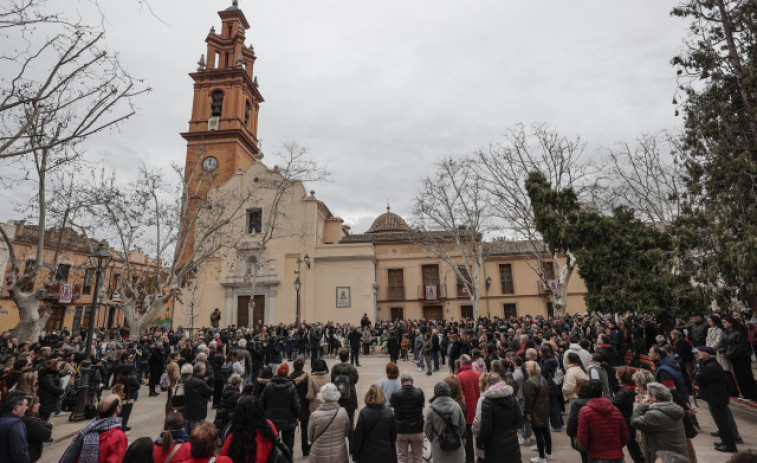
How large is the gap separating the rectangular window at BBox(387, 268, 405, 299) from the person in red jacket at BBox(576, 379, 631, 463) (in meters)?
25.8

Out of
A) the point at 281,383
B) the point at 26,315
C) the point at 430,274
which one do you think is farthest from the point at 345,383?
the point at 430,274

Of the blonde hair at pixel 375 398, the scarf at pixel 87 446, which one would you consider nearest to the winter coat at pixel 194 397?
the scarf at pixel 87 446

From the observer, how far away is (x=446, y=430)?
4.54 meters

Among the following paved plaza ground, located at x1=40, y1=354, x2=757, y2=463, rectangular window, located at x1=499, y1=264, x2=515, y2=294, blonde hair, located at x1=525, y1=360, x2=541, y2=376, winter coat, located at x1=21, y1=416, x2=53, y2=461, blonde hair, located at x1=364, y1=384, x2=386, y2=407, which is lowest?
paved plaza ground, located at x1=40, y1=354, x2=757, y2=463

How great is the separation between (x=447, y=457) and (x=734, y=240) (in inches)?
297

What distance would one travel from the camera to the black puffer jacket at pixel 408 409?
15.7ft

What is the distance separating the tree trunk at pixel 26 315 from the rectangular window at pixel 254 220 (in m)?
17.7

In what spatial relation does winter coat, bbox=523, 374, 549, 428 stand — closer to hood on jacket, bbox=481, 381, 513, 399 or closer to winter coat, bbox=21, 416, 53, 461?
hood on jacket, bbox=481, 381, 513, 399

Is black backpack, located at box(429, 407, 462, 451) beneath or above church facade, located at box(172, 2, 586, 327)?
beneath

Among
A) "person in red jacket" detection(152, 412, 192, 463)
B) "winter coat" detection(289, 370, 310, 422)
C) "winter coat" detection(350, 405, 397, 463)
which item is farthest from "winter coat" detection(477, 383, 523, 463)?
"person in red jacket" detection(152, 412, 192, 463)

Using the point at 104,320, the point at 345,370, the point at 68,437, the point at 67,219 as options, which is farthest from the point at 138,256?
the point at 345,370

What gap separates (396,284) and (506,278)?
8747 mm

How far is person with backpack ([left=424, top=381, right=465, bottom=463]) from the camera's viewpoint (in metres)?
4.51

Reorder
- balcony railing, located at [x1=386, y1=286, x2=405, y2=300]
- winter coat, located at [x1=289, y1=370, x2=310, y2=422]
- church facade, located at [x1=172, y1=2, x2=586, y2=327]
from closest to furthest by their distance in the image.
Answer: winter coat, located at [x1=289, y1=370, x2=310, y2=422]
church facade, located at [x1=172, y1=2, x2=586, y2=327]
balcony railing, located at [x1=386, y1=286, x2=405, y2=300]
